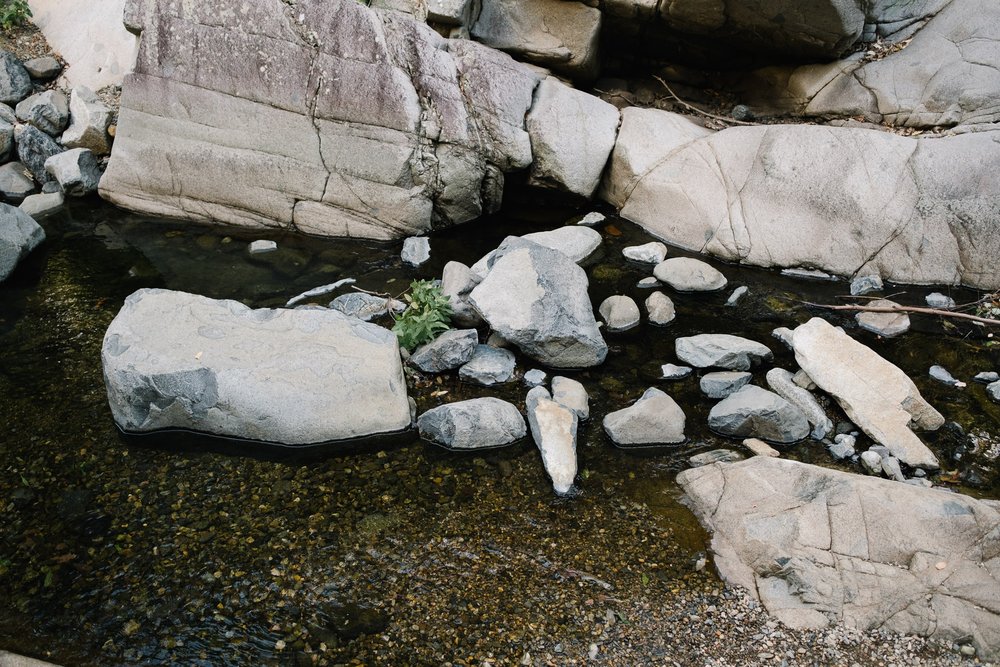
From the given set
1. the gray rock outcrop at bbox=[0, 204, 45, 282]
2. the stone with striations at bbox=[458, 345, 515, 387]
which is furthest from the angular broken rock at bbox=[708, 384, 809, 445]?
the gray rock outcrop at bbox=[0, 204, 45, 282]

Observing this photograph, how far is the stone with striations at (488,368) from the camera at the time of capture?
612 centimetres

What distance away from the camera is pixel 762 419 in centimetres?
552

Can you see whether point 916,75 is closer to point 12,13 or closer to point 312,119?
point 312,119

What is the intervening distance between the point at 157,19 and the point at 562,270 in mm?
5530

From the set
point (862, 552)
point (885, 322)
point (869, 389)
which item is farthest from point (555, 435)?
point (885, 322)

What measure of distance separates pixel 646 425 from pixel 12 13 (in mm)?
11511

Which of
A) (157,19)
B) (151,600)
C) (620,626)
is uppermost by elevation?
(157,19)

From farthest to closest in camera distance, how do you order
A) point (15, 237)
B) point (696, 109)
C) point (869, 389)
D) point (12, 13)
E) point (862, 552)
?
point (12, 13) → point (696, 109) → point (15, 237) → point (869, 389) → point (862, 552)

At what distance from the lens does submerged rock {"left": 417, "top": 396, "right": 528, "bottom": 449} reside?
17.6 feet

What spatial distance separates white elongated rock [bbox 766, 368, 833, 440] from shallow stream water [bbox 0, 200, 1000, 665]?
264 millimetres

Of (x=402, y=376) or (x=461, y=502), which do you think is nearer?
(x=461, y=502)

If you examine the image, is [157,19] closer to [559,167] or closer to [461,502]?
[559,167]

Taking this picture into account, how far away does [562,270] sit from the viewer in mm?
6566

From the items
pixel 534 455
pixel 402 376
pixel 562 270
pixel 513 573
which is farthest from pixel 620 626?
pixel 562 270
